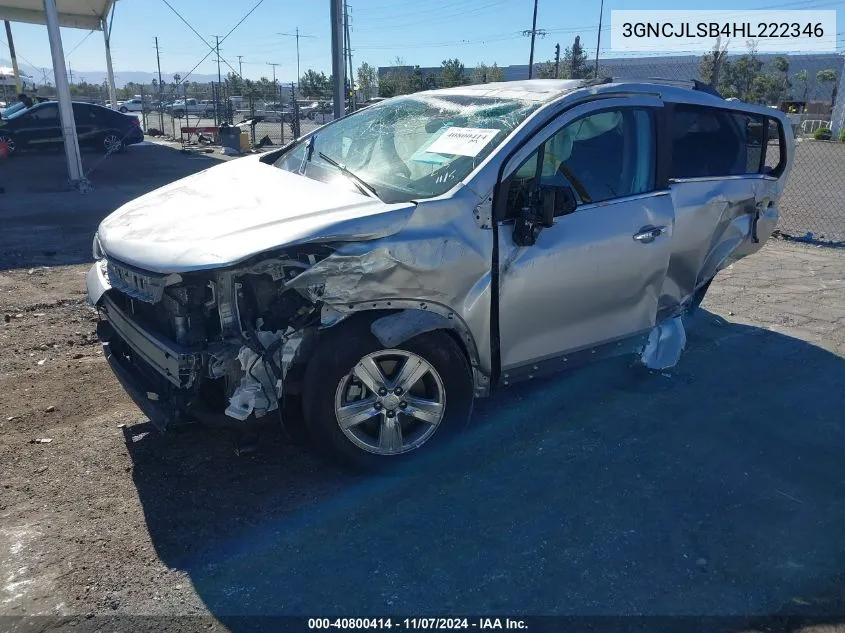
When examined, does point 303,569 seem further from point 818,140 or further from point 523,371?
point 818,140

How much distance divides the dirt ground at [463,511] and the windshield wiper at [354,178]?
1493mm

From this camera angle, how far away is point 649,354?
4.78 meters

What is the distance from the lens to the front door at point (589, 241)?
11.7 feet

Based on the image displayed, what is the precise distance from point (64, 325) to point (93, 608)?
3554 millimetres

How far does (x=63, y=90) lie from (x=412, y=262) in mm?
12327

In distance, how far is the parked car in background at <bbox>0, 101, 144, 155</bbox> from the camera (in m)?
18.2

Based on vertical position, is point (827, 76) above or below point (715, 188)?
above

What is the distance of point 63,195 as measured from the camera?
40.8ft

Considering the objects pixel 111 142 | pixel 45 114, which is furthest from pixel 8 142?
pixel 111 142

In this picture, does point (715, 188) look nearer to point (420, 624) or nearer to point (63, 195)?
point (420, 624)

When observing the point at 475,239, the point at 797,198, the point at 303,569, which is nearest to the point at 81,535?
the point at 303,569

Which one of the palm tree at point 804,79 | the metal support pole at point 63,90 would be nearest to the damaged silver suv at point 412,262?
the metal support pole at point 63,90

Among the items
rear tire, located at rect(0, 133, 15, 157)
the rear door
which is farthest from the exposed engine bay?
rear tire, located at rect(0, 133, 15, 157)

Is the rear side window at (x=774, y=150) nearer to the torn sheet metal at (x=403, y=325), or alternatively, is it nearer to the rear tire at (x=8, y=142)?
the torn sheet metal at (x=403, y=325)
